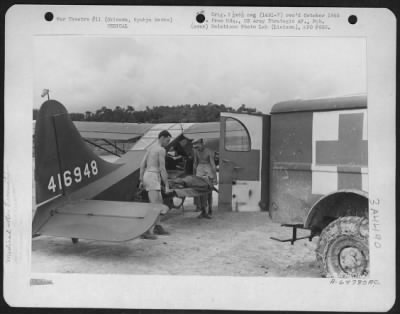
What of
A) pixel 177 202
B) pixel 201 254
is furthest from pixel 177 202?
pixel 201 254

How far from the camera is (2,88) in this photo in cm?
196

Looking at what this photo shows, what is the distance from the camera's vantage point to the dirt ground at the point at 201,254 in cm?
196

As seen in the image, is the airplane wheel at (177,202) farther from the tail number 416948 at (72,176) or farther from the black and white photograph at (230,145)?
the tail number 416948 at (72,176)

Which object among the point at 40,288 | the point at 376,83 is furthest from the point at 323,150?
the point at 40,288

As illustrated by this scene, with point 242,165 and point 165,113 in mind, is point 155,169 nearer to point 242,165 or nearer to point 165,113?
point 165,113

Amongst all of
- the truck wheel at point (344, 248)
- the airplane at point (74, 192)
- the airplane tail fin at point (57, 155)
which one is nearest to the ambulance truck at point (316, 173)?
the truck wheel at point (344, 248)

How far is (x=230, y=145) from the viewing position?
2.15 m

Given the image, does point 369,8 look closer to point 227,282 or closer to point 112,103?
point 112,103

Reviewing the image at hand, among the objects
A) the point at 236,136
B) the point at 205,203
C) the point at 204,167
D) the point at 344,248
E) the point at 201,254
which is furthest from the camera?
the point at 204,167

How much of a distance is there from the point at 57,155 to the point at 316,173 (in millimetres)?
1528

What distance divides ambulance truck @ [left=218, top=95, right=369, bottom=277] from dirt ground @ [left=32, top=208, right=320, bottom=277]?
0.26 feet

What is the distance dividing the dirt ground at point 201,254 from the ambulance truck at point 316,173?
3.2 inches

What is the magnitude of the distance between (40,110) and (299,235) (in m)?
1.68

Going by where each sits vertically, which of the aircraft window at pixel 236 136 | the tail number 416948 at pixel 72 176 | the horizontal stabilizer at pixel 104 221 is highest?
the aircraft window at pixel 236 136
